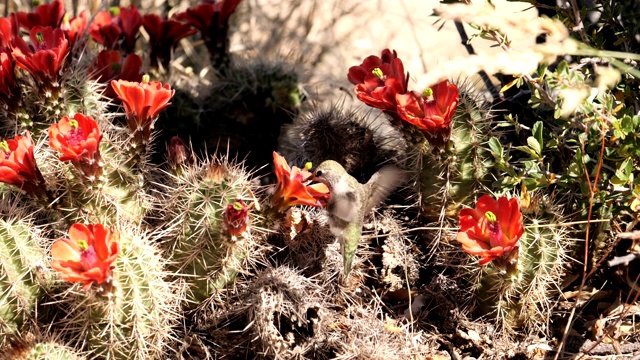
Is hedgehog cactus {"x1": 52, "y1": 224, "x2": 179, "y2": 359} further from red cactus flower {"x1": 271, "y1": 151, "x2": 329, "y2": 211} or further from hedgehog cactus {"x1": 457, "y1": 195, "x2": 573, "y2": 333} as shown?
hedgehog cactus {"x1": 457, "y1": 195, "x2": 573, "y2": 333}

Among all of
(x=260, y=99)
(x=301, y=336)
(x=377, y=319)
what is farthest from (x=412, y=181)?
(x=260, y=99)

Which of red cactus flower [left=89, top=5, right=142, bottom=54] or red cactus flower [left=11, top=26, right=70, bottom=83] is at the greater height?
red cactus flower [left=11, top=26, right=70, bottom=83]

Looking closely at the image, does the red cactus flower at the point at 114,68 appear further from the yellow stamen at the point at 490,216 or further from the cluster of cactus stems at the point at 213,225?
the yellow stamen at the point at 490,216

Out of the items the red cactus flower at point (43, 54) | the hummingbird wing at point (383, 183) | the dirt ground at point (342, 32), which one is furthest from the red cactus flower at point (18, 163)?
the dirt ground at point (342, 32)

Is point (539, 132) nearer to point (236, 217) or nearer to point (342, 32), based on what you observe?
point (236, 217)

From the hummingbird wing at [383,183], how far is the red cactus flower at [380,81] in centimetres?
26

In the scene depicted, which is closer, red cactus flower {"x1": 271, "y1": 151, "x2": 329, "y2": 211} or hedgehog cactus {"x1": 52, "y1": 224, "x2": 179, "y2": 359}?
hedgehog cactus {"x1": 52, "y1": 224, "x2": 179, "y2": 359}

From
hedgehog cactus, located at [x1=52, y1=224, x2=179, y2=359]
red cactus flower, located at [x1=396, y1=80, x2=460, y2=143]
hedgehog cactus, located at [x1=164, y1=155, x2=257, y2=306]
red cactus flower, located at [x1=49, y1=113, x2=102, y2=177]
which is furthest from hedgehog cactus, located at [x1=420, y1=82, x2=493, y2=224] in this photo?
red cactus flower, located at [x1=49, y1=113, x2=102, y2=177]

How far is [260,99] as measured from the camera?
357 cm

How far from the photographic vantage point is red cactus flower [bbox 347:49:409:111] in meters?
2.63

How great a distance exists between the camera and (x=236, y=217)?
2.44m

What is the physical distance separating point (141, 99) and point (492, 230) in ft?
4.10

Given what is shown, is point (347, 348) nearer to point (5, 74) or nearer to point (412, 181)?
point (412, 181)

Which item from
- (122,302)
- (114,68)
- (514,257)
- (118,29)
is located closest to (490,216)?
(514,257)
